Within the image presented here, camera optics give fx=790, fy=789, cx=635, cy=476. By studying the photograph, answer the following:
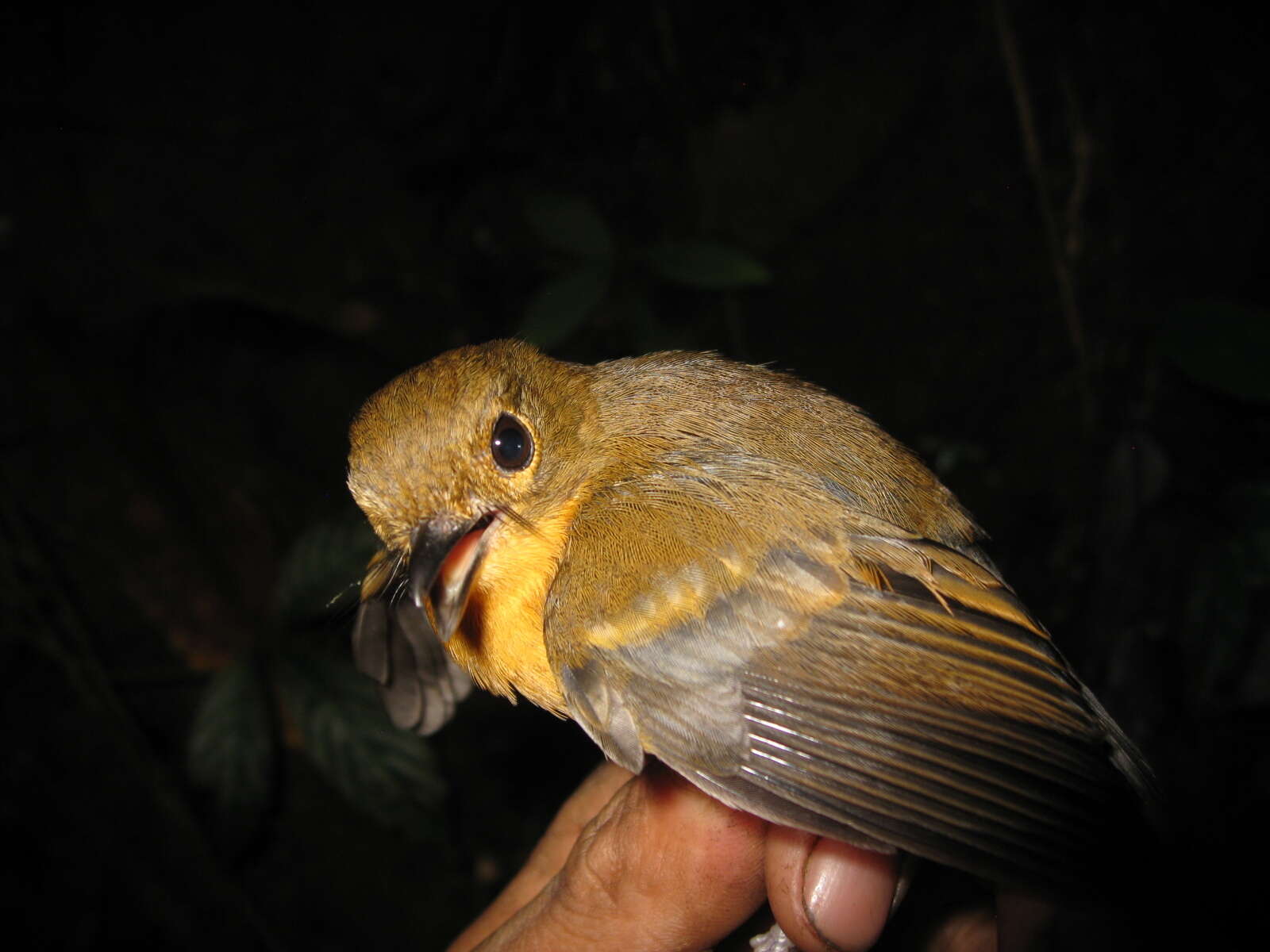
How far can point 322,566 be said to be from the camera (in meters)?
2.47

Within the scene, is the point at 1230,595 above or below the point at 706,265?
below

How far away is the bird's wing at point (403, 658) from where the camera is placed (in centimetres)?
168

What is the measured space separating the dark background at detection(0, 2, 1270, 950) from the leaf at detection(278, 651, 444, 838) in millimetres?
332

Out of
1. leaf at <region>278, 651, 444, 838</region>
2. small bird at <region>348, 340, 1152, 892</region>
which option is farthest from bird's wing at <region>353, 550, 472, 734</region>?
leaf at <region>278, 651, 444, 838</region>

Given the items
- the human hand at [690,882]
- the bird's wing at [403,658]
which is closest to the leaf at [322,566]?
the bird's wing at [403,658]

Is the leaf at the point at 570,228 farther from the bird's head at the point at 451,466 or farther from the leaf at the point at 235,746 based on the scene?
the leaf at the point at 235,746

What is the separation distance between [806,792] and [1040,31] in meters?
3.62

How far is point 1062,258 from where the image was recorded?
3279 mm

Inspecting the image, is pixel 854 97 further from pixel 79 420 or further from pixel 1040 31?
pixel 79 420

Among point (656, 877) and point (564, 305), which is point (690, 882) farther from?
point (564, 305)

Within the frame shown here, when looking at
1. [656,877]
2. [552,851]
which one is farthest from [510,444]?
[552,851]

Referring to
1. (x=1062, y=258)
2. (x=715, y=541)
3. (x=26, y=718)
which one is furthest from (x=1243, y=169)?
(x=26, y=718)

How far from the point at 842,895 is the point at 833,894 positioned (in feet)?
0.05

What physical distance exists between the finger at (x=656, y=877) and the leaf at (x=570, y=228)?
1711 mm
